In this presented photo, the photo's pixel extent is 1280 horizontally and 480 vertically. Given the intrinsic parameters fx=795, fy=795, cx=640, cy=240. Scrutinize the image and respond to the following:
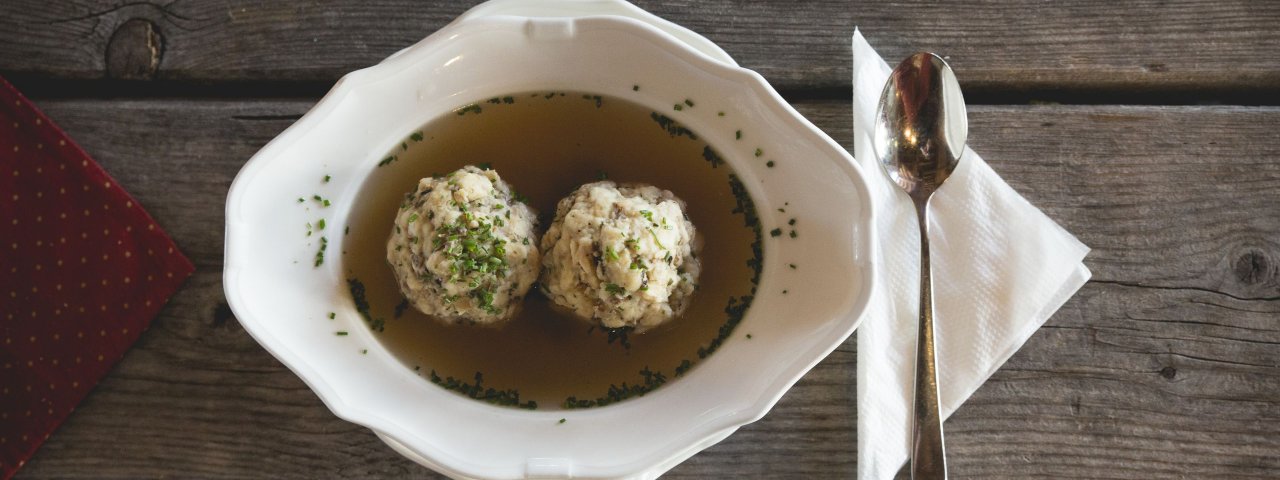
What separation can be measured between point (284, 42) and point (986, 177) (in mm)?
1278

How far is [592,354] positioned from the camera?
142cm

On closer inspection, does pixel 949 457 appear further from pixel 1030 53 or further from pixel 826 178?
pixel 1030 53

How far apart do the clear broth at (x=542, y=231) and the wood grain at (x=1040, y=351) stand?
20cm

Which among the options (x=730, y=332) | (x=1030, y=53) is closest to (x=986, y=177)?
(x=1030, y=53)

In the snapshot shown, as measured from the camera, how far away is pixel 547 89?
1383 millimetres

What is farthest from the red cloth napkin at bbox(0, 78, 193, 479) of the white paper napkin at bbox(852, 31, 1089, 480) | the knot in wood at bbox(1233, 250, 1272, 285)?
the knot in wood at bbox(1233, 250, 1272, 285)

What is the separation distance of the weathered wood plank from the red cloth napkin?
0.19 meters

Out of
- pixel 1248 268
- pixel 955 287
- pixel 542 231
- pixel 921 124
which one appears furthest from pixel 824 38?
pixel 1248 268

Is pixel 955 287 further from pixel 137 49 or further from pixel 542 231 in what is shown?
pixel 137 49

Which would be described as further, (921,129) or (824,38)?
(824,38)

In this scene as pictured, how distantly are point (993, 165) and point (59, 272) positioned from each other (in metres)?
1.69

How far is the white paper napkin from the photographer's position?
1337 mm

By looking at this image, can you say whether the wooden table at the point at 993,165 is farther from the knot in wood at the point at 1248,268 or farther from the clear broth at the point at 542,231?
the clear broth at the point at 542,231

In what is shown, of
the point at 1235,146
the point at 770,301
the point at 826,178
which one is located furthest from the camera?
the point at 1235,146
